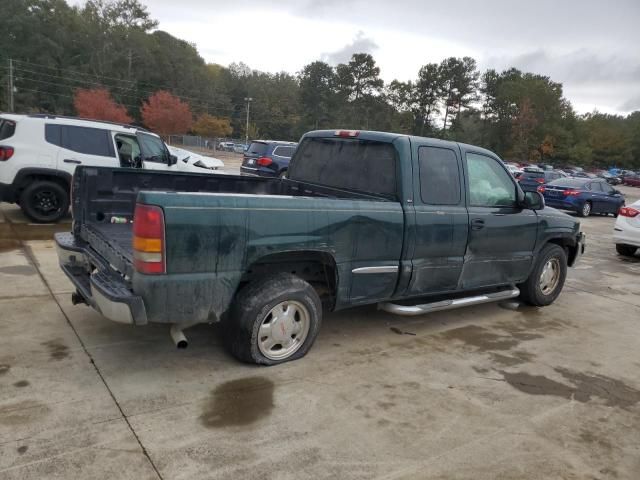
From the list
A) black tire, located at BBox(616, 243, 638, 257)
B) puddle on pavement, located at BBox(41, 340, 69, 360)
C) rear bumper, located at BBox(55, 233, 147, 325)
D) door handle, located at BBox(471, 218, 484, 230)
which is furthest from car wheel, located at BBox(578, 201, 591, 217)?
puddle on pavement, located at BBox(41, 340, 69, 360)

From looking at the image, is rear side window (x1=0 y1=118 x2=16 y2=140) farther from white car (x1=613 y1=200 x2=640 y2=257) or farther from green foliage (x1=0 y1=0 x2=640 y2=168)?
green foliage (x1=0 y1=0 x2=640 y2=168)

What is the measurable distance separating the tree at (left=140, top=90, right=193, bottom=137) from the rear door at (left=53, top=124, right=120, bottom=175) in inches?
2156

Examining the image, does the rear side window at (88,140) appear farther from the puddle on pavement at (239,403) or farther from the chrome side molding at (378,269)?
the puddle on pavement at (239,403)

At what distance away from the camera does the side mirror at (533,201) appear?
566cm

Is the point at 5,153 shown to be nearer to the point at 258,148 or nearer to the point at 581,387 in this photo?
the point at 581,387

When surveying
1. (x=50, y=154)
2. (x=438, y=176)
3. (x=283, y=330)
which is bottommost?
(x=283, y=330)

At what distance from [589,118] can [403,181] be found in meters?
107

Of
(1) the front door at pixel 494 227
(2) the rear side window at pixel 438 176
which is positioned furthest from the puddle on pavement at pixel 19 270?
(1) the front door at pixel 494 227

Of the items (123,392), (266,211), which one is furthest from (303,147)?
(123,392)

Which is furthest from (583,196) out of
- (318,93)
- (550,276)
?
(318,93)

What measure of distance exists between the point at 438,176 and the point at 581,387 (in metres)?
2.18

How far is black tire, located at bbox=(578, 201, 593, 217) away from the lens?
1919 cm

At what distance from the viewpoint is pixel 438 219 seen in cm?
479

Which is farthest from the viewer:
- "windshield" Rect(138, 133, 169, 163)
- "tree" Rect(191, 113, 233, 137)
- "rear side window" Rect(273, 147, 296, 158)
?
"tree" Rect(191, 113, 233, 137)
